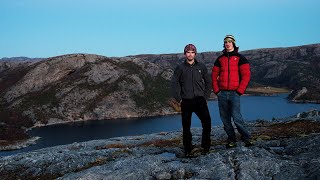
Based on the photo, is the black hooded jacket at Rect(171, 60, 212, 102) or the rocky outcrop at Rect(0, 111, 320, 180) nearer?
the rocky outcrop at Rect(0, 111, 320, 180)

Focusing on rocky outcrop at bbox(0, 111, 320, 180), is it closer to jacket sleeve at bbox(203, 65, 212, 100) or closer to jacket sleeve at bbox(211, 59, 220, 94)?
jacket sleeve at bbox(203, 65, 212, 100)

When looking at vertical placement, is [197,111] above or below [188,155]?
above

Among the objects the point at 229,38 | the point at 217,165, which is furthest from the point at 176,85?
the point at 217,165

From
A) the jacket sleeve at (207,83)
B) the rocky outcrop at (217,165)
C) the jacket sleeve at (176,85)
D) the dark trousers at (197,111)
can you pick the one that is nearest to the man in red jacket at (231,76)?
the jacket sleeve at (207,83)

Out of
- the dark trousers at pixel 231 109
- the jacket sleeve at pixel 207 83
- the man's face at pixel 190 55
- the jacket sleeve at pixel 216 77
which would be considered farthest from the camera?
the jacket sleeve at pixel 216 77

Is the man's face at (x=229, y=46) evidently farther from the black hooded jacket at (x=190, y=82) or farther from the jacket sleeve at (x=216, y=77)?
the black hooded jacket at (x=190, y=82)

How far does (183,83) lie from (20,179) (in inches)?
430

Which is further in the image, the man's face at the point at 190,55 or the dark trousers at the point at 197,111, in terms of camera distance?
the dark trousers at the point at 197,111

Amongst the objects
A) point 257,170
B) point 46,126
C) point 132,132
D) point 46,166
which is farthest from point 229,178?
point 46,126

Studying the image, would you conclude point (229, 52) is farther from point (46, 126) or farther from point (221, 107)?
point (46, 126)

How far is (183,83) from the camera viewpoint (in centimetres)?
1769

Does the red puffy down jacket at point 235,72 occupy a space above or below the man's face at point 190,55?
below

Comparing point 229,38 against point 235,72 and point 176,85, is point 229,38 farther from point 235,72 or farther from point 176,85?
point 176,85

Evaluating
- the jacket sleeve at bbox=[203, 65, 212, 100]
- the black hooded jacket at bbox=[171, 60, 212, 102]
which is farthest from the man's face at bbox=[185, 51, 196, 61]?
the jacket sleeve at bbox=[203, 65, 212, 100]
